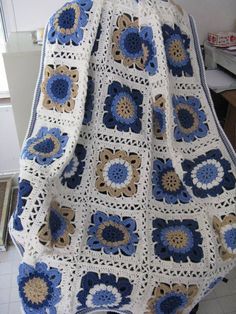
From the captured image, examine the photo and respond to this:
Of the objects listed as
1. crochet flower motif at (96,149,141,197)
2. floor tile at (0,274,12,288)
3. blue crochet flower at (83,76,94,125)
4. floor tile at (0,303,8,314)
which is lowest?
floor tile at (0,303,8,314)

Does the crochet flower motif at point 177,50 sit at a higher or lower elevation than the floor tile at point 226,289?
higher

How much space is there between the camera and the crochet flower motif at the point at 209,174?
107 cm

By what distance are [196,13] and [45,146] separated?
1109 millimetres

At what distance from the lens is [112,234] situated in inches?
39.6

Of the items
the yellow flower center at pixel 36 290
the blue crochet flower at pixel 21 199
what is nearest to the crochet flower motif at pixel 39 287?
the yellow flower center at pixel 36 290

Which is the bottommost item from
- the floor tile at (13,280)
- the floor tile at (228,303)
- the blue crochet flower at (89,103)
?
the floor tile at (228,303)

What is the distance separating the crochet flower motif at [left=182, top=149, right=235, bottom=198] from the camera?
107 cm

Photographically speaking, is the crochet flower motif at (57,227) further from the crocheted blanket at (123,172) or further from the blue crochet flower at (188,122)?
the blue crochet flower at (188,122)

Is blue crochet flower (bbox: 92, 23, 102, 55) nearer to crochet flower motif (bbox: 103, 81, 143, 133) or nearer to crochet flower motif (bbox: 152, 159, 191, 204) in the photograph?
crochet flower motif (bbox: 103, 81, 143, 133)

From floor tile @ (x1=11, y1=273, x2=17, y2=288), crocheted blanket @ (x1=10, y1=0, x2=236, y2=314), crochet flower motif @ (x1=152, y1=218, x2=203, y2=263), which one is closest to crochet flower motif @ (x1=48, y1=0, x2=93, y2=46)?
crocheted blanket @ (x1=10, y1=0, x2=236, y2=314)

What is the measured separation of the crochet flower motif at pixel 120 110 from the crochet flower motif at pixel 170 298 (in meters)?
0.50

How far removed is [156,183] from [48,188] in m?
0.37

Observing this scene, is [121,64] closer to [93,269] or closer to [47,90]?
[47,90]

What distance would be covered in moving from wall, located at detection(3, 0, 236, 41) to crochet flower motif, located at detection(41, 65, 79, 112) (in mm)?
628
